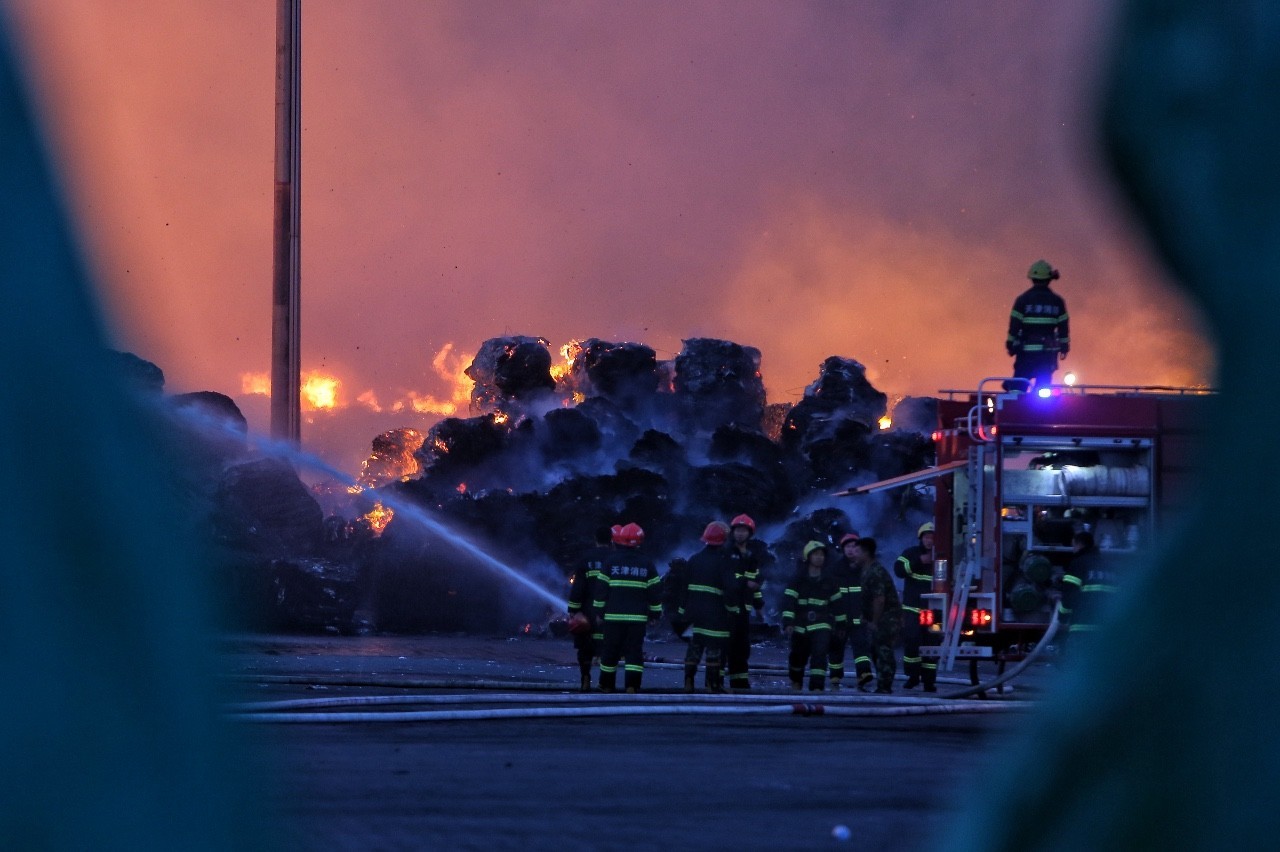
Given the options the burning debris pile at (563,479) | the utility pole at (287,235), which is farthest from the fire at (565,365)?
the utility pole at (287,235)

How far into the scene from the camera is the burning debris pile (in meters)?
30.6

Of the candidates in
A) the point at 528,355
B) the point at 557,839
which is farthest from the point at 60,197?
the point at 528,355

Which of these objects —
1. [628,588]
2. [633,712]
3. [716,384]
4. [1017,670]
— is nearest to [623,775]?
[633,712]

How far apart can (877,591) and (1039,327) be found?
10.3 ft

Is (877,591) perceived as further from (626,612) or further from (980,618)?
(626,612)

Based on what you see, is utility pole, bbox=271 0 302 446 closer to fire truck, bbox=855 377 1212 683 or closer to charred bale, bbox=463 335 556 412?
fire truck, bbox=855 377 1212 683

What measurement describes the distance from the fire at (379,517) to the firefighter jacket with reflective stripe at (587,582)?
702 inches

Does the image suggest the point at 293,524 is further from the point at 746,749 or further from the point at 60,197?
the point at 60,197

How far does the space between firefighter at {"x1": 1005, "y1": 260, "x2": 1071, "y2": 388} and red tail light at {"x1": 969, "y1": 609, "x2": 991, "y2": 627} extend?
2.03 m

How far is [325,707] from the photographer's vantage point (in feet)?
33.7

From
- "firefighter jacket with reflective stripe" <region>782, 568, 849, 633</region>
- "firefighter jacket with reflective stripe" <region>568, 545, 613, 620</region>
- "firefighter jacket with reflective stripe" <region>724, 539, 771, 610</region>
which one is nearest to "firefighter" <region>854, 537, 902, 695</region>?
"firefighter jacket with reflective stripe" <region>782, 568, 849, 633</region>

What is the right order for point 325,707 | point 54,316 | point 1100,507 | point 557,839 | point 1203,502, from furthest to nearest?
1. point 1100,507
2. point 325,707
3. point 557,839
4. point 1203,502
5. point 54,316

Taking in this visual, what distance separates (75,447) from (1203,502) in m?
0.45

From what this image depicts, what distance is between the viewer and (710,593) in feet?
48.5
